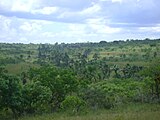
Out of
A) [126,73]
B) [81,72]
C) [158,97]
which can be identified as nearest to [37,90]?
[158,97]

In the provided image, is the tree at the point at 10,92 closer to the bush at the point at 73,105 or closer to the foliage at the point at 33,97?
the foliage at the point at 33,97

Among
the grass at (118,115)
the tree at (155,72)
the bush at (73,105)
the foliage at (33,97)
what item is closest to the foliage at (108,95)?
the grass at (118,115)

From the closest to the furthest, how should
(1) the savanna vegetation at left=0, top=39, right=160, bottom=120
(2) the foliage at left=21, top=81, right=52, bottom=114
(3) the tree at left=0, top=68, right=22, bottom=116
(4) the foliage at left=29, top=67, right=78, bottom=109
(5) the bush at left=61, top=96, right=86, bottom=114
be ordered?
(3) the tree at left=0, top=68, right=22, bottom=116
(1) the savanna vegetation at left=0, top=39, right=160, bottom=120
(5) the bush at left=61, top=96, right=86, bottom=114
(2) the foliage at left=21, top=81, right=52, bottom=114
(4) the foliage at left=29, top=67, right=78, bottom=109

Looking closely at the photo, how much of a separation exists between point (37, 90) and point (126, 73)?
175 feet

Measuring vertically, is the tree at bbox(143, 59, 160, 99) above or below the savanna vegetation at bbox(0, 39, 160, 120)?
above

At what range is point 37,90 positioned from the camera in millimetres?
59375

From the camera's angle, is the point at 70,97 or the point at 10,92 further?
→ the point at 70,97

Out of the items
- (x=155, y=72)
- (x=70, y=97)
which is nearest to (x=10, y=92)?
(x=70, y=97)

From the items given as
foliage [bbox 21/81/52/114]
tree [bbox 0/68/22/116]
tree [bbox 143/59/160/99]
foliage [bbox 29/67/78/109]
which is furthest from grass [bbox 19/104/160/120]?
foliage [bbox 29/67/78/109]

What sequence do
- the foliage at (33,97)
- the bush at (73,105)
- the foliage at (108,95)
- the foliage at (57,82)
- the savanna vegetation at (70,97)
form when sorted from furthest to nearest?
the foliage at (57,82) → the foliage at (108,95) → the foliage at (33,97) → the bush at (73,105) → the savanna vegetation at (70,97)

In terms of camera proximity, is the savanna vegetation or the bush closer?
the savanna vegetation

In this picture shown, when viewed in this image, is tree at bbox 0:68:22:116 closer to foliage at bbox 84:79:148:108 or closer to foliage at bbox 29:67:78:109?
foliage at bbox 29:67:78:109

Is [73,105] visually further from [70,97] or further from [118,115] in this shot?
[118,115]

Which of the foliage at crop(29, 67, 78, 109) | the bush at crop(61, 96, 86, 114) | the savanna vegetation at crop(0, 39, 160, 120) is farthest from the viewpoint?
the foliage at crop(29, 67, 78, 109)
